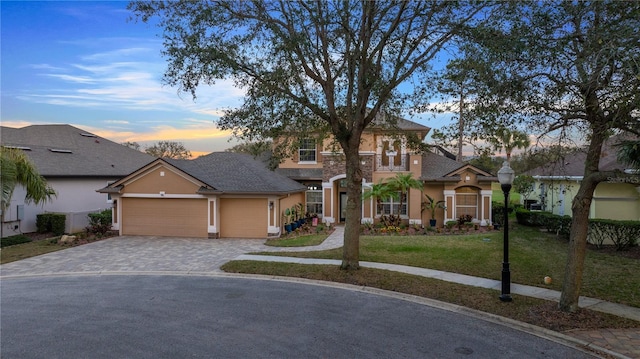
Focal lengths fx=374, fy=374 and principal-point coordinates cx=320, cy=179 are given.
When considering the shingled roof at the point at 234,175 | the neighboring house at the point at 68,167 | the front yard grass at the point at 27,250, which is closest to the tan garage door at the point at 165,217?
the shingled roof at the point at 234,175

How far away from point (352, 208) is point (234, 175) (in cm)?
1182

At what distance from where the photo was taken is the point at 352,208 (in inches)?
476

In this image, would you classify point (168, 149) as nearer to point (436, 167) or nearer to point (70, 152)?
point (70, 152)

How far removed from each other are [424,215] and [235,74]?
16712mm

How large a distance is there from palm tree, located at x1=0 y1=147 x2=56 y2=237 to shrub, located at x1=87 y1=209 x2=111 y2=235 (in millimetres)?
2788

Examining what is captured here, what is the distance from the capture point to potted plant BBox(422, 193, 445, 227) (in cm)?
2356

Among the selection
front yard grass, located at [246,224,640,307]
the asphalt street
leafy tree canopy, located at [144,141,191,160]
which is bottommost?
the asphalt street

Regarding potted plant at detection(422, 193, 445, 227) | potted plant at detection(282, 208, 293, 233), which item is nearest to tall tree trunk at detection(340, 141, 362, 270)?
potted plant at detection(282, 208, 293, 233)

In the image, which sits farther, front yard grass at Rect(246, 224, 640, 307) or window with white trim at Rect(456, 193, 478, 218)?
window with white trim at Rect(456, 193, 478, 218)

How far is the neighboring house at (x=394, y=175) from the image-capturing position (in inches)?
933

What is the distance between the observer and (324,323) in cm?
803

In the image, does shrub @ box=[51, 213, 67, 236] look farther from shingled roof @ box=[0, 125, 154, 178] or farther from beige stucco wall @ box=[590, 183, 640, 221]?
beige stucco wall @ box=[590, 183, 640, 221]

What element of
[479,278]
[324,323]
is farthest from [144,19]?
[479,278]

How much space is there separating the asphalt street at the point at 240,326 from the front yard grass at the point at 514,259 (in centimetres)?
398
